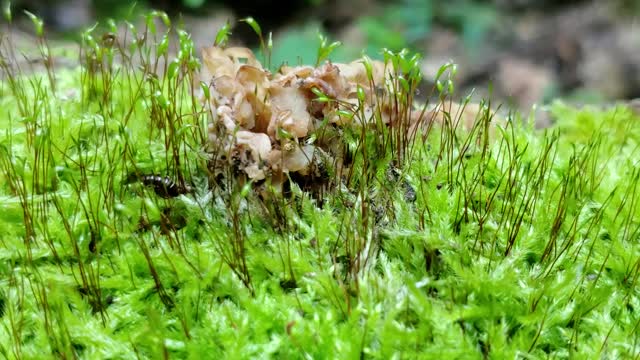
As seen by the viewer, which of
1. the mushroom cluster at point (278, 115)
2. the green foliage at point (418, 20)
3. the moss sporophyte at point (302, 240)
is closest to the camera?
the moss sporophyte at point (302, 240)

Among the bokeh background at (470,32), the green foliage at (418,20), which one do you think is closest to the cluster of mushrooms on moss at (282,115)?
the bokeh background at (470,32)

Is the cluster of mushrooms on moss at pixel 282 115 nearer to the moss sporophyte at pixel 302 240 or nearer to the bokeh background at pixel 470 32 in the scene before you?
the moss sporophyte at pixel 302 240

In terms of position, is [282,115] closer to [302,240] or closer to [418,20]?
[302,240]

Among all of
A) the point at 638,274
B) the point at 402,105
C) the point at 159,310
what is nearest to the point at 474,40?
the point at 402,105

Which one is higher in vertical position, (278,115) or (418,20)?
(278,115)

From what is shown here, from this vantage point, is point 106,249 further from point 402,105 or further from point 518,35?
point 518,35

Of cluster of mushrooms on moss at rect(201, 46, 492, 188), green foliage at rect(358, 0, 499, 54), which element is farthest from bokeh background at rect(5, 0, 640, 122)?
cluster of mushrooms on moss at rect(201, 46, 492, 188)

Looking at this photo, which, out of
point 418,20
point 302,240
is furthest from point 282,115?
point 418,20

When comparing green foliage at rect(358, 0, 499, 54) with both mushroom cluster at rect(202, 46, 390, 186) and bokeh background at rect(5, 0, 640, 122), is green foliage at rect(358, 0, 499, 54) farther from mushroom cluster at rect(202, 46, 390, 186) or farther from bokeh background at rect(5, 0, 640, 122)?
mushroom cluster at rect(202, 46, 390, 186)

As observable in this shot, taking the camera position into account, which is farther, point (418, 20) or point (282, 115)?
point (418, 20)
